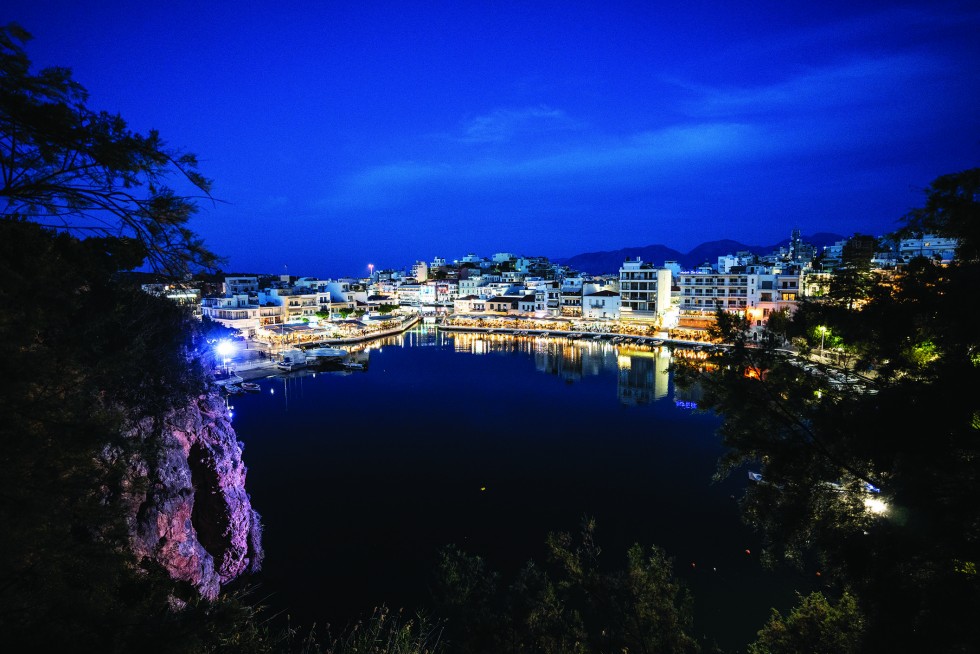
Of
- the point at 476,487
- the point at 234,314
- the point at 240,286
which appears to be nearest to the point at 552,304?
the point at 234,314

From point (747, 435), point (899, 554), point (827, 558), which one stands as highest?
point (747, 435)

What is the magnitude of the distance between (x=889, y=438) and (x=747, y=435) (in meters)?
1.15

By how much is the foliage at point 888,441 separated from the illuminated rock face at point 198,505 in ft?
27.7

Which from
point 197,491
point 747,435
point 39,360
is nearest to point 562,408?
point 197,491

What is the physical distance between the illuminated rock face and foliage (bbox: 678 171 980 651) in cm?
843

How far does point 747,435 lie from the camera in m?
4.75

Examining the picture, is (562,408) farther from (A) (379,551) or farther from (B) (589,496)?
(A) (379,551)

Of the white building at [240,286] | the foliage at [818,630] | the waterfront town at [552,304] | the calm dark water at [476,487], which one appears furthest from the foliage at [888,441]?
the white building at [240,286]

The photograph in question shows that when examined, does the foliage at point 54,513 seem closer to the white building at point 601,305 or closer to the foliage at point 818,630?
the foliage at point 818,630

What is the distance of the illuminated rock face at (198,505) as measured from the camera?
25.5ft

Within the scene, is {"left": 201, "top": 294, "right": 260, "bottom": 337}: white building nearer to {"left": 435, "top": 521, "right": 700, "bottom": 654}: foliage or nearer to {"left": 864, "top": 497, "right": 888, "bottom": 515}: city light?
{"left": 435, "top": 521, "right": 700, "bottom": 654}: foliage

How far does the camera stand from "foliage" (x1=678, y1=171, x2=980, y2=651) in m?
3.00

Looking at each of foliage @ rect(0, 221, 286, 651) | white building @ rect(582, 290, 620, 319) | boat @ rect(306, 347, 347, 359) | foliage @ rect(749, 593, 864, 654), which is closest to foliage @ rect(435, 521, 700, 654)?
foliage @ rect(749, 593, 864, 654)

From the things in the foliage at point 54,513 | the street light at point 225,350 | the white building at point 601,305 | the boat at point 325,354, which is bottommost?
the boat at point 325,354
